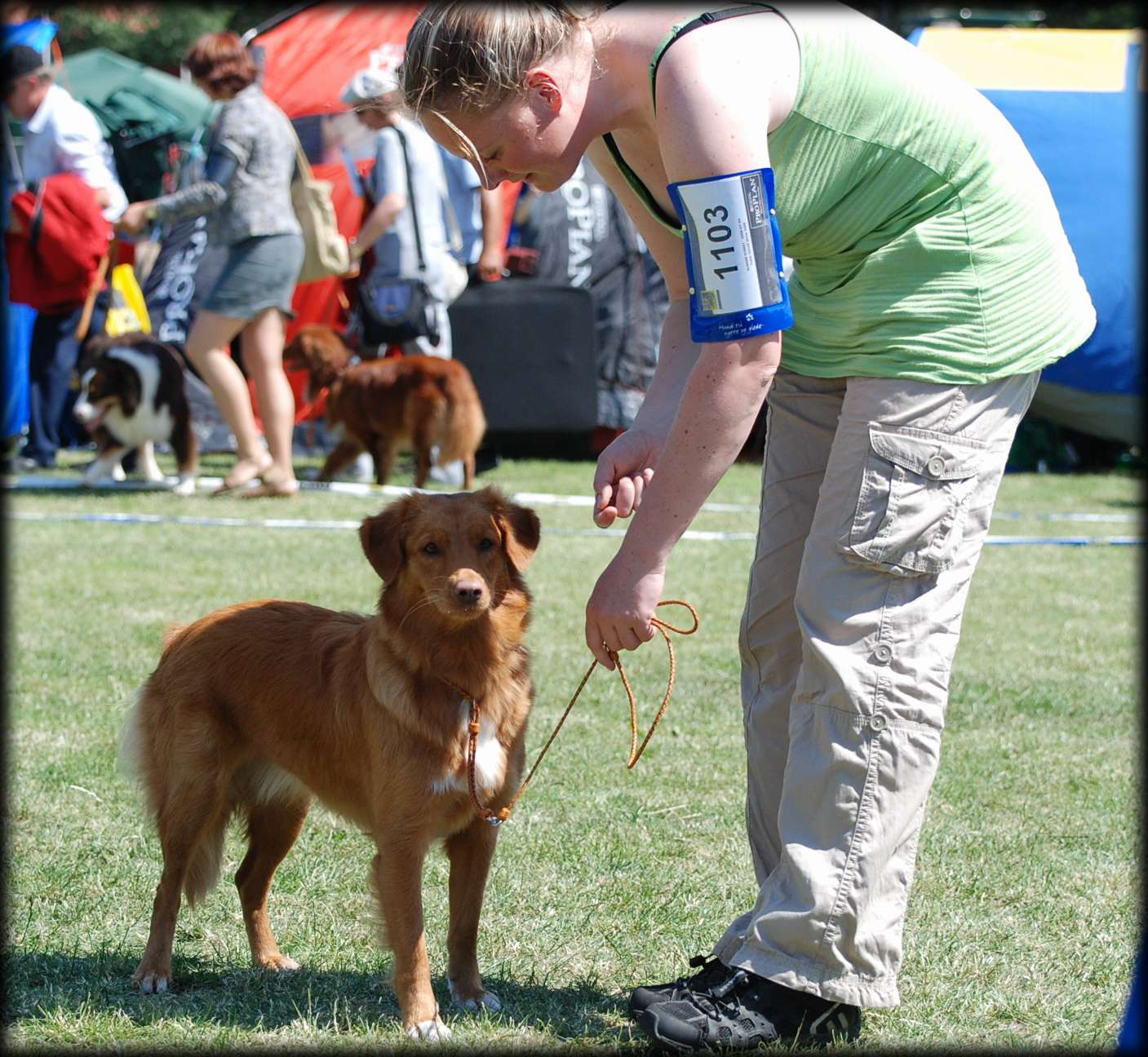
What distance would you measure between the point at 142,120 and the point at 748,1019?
16.9 meters

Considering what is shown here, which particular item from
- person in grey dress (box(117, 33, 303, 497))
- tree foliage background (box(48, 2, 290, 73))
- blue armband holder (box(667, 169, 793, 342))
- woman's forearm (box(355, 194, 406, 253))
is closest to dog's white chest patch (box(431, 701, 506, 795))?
blue armband holder (box(667, 169, 793, 342))

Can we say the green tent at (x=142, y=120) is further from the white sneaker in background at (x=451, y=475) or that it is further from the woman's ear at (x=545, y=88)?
the woman's ear at (x=545, y=88)

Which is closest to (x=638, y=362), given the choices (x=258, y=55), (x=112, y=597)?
(x=258, y=55)

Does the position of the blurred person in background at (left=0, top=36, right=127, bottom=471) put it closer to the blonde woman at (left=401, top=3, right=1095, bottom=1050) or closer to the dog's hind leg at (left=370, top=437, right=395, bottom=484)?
the dog's hind leg at (left=370, top=437, right=395, bottom=484)

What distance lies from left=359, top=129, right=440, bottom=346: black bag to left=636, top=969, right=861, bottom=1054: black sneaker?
29.0 ft

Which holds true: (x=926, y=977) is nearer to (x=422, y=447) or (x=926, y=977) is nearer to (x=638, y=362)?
(x=422, y=447)

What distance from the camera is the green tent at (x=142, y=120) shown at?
56.4 ft

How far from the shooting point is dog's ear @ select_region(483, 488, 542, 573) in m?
3.14

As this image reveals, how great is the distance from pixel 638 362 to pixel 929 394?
10428 mm

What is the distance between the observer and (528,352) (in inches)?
480

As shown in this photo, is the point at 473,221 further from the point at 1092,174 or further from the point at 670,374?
the point at 670,374

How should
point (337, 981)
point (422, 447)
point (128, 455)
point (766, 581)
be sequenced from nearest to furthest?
point (766, 581)
point (337, 981)
point (422, 447)
point (128, 455)

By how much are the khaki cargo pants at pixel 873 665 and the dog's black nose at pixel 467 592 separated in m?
0.72

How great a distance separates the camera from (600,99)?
2.37m
